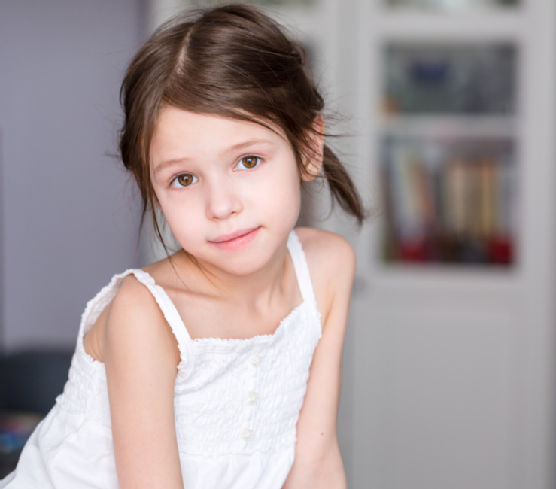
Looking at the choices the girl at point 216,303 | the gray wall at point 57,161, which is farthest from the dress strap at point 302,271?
the gray wall at point 57,161

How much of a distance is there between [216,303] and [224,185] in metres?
0.25

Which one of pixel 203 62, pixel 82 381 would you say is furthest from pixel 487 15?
pixel 82 381

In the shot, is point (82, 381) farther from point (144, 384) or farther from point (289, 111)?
point (289, 111)

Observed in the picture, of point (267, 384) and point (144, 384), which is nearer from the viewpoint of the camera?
point (144, 384)

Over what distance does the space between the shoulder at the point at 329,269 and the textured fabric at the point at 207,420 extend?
100 millimetres

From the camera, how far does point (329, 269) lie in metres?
1.11

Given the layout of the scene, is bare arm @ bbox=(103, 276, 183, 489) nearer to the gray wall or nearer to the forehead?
the forehead

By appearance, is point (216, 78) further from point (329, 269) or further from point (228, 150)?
point (329, 269)

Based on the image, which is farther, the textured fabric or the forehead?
the textured fabric

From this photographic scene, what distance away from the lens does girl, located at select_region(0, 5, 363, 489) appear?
0.79 metres

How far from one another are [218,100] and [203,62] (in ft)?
0.19

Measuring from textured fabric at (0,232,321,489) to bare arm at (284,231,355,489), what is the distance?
0.10ft

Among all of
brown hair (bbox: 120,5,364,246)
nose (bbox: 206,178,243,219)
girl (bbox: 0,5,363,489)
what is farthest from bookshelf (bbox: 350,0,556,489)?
nose (bbox: 206,178,243,219)

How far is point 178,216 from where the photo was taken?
2.67ft
